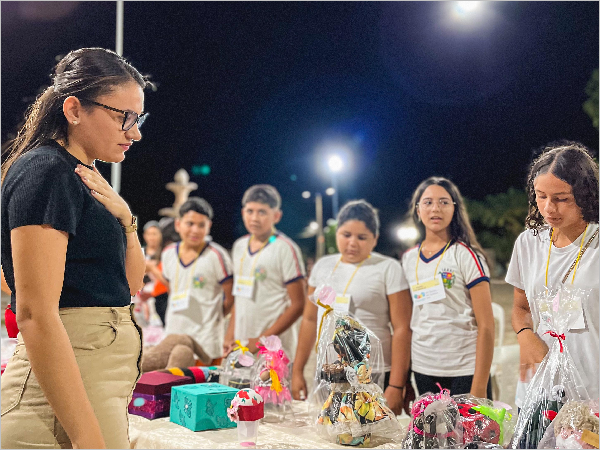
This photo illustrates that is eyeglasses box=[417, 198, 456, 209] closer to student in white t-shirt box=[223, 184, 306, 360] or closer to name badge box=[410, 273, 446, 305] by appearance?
name badge box=[410, 273, 446, 305]

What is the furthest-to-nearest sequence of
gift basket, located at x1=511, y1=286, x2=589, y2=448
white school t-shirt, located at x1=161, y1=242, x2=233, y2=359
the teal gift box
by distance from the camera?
white school t-shirt, located at x1=161, y1=242, x2=233, y2=359 → the teal gift box → gift basket, located at x1=511, y1=286, x2=589, y2=448

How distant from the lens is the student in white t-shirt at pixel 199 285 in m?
3.79

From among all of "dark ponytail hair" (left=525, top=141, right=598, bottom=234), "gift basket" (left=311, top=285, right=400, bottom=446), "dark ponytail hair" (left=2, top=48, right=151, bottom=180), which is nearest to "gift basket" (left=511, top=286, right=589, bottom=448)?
"dark ponytail hair" (left=525, top=141, right=598, bottom=234)

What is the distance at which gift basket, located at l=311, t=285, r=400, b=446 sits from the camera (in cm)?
193

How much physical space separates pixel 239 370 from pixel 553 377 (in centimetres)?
138

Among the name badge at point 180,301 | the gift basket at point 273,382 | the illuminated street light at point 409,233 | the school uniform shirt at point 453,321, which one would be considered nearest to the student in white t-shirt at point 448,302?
the school uniform shirt at point 453,321

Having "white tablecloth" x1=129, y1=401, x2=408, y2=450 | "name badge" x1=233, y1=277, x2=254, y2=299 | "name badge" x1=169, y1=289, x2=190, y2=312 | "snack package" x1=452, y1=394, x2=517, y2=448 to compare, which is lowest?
"white tablecloth" x1=129, y1=401, x2=408, y2=450

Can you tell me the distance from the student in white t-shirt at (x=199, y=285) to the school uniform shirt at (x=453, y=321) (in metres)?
1.64

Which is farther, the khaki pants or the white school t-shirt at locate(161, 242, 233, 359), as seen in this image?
the white school t-shirt at locate(161, 242, 233, 359)

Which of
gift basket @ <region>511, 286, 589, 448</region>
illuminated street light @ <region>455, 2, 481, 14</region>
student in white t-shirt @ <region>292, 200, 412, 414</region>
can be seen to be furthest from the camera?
illuminated street light @ <region>455, 2, 481, 14</region>

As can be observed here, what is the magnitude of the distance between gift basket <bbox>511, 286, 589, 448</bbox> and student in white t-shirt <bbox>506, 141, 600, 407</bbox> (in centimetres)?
4

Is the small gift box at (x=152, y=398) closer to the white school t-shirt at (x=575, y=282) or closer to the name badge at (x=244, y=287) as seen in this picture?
the name badge at (x=244, y=287)

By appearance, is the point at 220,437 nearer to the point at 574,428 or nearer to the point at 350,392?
the point at 350,392

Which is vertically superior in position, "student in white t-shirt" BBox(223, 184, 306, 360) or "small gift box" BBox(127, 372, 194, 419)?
"student in white t-shirt" BBox(223, 184, 306, 360)
